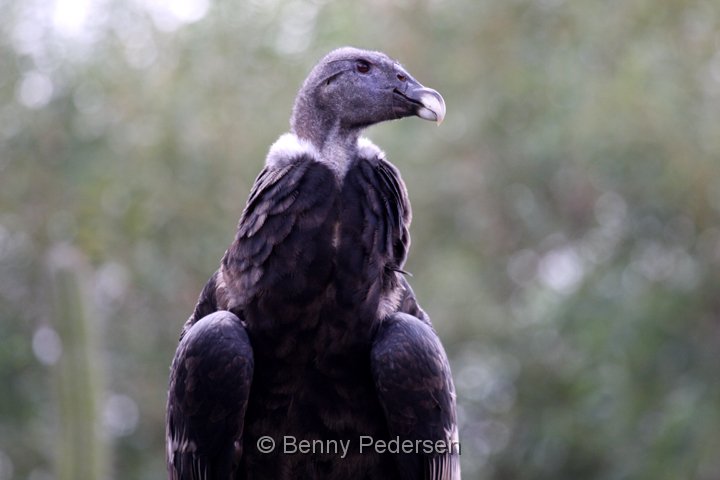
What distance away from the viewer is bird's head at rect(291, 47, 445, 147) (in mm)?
5461

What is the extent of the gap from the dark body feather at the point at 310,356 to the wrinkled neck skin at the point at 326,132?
0.38ft

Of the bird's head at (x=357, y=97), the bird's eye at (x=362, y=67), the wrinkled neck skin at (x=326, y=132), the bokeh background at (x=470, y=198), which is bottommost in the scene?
the wrinkled neck skin at (x=326, y=132)

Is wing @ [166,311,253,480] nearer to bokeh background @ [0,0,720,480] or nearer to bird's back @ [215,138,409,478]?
bird's back @ [215,138,409,478]

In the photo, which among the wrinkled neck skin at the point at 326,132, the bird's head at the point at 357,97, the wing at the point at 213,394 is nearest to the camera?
the wing at the point at 213,394

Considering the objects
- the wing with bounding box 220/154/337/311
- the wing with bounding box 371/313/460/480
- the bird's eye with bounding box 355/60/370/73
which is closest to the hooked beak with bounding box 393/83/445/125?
the bird's eye with bounding box 355/60/370/73

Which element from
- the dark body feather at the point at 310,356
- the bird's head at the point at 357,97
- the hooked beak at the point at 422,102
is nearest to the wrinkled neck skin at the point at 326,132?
the bird's head at the point at 357,97

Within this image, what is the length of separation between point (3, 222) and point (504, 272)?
20.1 ft

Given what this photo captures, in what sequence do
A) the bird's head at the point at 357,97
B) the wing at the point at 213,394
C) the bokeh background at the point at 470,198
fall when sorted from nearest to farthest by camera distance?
the wing at the point at 213,394
the bird's head at the point at 357,97
the bokeh background at the point at 470,198

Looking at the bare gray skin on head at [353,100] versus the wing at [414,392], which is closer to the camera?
the wing at [414,392]

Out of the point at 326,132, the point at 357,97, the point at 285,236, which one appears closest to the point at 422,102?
the point at 357,97

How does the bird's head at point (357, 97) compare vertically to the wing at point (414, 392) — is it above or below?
above

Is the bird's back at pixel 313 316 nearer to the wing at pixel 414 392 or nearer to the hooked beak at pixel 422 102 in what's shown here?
the wing at pixel 414 392

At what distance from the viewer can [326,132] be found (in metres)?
5.45

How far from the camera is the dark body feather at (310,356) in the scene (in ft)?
16.7
